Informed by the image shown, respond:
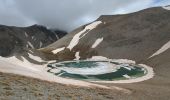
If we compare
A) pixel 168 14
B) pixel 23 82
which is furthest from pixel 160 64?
pixel 23 82

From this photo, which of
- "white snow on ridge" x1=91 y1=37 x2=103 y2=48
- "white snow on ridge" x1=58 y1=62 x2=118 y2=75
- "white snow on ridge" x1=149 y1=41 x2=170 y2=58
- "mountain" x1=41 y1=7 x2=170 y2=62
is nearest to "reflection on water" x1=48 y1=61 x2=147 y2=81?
"white snow on ridge" x1=58 y1=62 x2=118 y2=75

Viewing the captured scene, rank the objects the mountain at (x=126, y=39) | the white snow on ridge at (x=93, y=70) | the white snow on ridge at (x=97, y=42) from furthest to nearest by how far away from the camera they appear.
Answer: the white snow on ridge at (x=97, y=42) < the mountain at (x=126, y=39) < the white snow on ridge at (x=93, y=70)

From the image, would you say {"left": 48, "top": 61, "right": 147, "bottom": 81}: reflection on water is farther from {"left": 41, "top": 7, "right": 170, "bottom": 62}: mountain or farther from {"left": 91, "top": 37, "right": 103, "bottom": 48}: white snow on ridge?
{"left": 91, "top": 37, "right": 103, "bottom": 48}: white snow on ridge

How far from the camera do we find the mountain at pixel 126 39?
142000mm

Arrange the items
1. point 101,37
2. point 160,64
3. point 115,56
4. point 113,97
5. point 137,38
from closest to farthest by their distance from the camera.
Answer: point 113,97, point 160,64, point 115,56, point 137,38, point 101,37

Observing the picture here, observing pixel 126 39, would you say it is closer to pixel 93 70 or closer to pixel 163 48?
pixel 163 48

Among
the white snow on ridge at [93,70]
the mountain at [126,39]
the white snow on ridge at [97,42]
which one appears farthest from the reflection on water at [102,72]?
the white snow on ridge at [97,42]

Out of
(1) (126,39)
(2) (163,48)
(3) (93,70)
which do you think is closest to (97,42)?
(1) (126,39)

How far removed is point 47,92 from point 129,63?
10013cm

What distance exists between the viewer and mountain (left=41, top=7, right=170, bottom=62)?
142 meters

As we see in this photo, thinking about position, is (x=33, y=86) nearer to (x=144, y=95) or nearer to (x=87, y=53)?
(x=144, y=95)

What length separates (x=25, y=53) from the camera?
5271 inches

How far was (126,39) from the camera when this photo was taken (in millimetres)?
157750

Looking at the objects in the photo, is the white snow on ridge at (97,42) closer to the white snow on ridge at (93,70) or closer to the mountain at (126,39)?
the mountain at (126,39)
